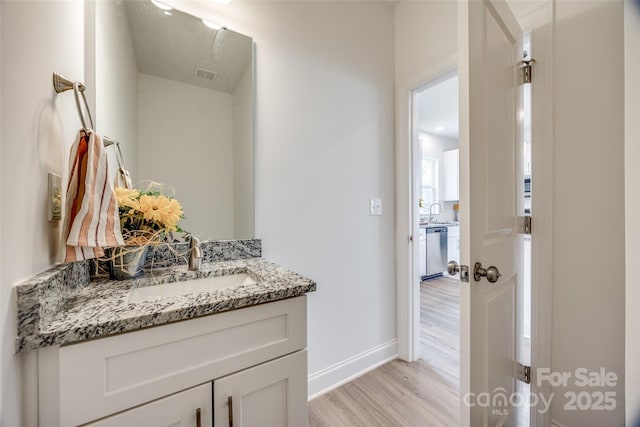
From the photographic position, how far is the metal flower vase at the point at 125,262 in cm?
96

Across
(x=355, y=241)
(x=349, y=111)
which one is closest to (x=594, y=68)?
(x=349, y=111)

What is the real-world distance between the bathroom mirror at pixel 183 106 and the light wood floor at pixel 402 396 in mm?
1119

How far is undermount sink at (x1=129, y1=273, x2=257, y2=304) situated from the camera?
953 mm

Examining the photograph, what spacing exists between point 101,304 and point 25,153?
0.41 m

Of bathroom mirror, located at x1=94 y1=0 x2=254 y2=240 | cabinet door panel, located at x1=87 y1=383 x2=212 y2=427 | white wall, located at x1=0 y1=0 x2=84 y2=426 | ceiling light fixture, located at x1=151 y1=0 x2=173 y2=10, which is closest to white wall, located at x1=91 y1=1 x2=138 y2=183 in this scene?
bathroom mirror, located at x1=94 y1=0 x2=254 y2=240

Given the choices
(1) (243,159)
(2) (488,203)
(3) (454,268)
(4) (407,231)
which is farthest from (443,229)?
(1) (243,159)

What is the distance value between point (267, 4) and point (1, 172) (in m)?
1.49

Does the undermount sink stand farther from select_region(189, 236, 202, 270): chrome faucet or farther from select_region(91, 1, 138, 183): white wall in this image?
select_region(91, 1, 138, 183): white wall

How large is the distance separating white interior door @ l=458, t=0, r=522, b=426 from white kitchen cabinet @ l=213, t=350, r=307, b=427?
57cm

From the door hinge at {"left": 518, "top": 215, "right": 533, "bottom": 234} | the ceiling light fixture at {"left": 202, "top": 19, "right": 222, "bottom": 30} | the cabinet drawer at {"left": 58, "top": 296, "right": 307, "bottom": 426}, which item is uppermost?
the ceiling light fixture at {"left": 202, "top": 19, "right": 222, "bottom": 30}

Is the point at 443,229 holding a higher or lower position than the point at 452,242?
higher

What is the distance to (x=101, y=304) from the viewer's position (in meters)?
0.72

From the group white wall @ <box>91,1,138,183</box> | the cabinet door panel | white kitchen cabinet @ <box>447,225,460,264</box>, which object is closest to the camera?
the cabinet door panel

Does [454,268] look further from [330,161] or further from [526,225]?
[330,161]
